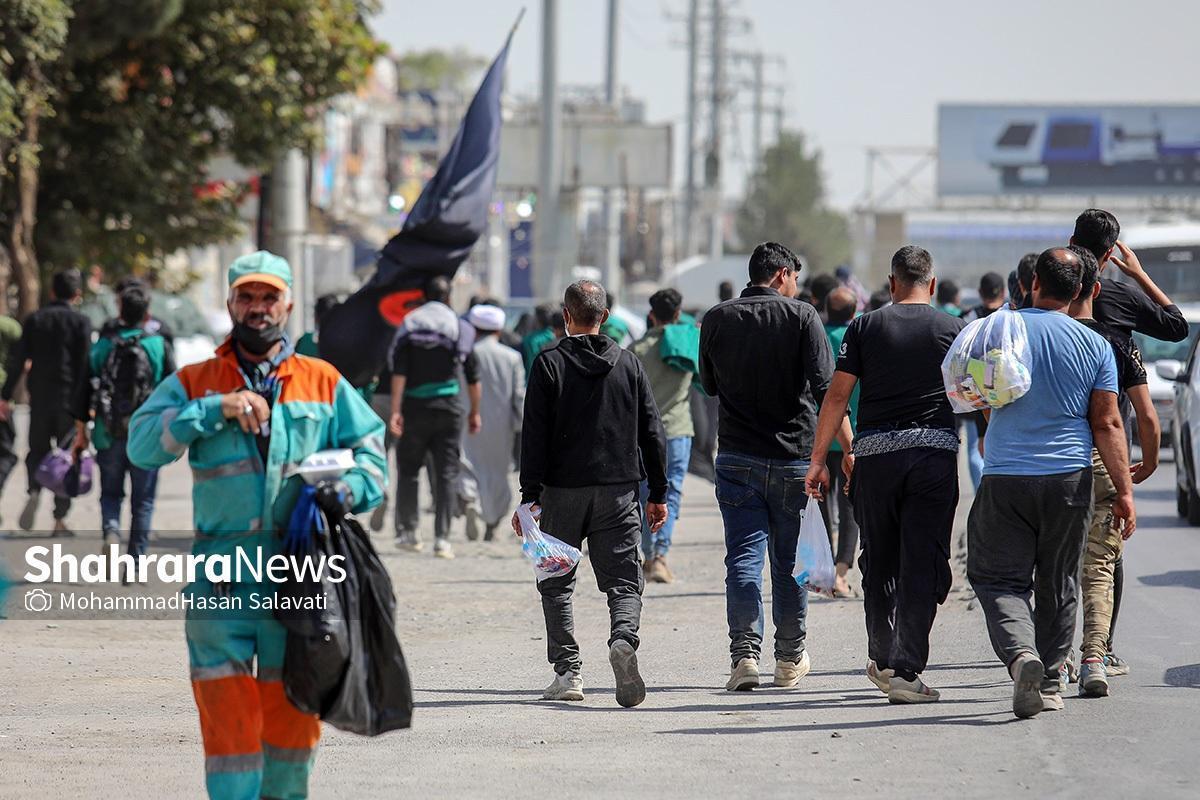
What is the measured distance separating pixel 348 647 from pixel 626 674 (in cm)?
292

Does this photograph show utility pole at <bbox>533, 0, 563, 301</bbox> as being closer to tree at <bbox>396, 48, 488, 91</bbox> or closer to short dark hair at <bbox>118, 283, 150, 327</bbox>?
short dark hair at <bbox>118, 283, 150, 327</bbox>

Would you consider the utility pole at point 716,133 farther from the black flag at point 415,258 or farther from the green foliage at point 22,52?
the black flag at point 415,258

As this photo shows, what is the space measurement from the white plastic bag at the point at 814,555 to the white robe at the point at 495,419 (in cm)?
698

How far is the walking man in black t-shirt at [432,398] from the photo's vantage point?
14.3 m

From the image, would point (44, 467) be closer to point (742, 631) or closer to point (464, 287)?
point (742, 631)

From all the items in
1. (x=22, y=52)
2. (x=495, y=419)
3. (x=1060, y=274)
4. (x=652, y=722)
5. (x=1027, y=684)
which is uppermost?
(x=22, y=52)

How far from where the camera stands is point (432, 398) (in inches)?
564

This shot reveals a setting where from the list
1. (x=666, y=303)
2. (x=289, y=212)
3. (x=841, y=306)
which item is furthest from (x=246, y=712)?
(x=289, y=212)

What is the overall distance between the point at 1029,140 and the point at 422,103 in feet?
107

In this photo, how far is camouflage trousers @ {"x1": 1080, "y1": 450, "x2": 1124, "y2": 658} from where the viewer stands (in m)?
8.30

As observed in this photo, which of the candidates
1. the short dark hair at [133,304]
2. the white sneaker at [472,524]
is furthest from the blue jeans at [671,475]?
the short dark hair at [133,304]

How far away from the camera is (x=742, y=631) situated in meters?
8.73

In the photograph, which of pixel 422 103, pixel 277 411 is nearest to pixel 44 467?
pixel 277 411

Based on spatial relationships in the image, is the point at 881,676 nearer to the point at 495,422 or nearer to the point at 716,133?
the point at 495,422
